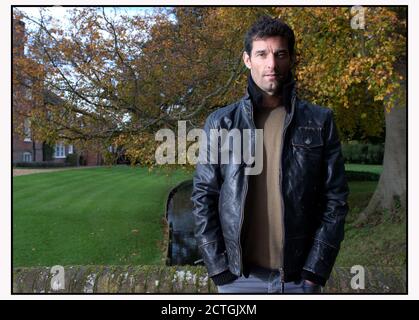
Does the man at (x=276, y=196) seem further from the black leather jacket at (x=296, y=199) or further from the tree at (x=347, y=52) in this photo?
the tree at (x=347, y=52)

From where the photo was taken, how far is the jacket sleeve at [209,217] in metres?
2.19

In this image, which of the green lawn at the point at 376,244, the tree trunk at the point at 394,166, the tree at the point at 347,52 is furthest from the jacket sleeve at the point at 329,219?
the tree trunk at the point at 394,166

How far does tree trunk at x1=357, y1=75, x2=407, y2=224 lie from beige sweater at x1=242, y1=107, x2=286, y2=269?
7120mm

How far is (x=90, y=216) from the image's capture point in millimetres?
10555

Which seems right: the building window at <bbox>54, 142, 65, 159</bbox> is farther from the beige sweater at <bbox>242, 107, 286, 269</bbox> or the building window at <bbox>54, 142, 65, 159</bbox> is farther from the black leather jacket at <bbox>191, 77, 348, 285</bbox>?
the beige sweater at <bbox>242, 107, 286, 269</bbox>

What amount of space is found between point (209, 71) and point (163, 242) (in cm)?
425

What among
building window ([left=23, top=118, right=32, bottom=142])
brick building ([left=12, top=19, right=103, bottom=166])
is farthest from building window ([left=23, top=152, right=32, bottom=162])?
building window ([left=23, top=118, right=32, bottom=142])

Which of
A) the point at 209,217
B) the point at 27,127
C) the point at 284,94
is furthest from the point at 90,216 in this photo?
the point at 284,94

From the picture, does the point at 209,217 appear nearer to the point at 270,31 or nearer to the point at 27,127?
the point at 270,31

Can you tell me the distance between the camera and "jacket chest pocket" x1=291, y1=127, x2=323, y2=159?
84.0 inches

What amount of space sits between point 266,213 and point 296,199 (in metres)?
0.18

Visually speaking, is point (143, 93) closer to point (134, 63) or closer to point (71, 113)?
point (134, 63)

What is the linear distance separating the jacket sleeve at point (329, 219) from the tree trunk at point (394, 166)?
6980mm

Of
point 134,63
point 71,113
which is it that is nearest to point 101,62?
point 134,63
